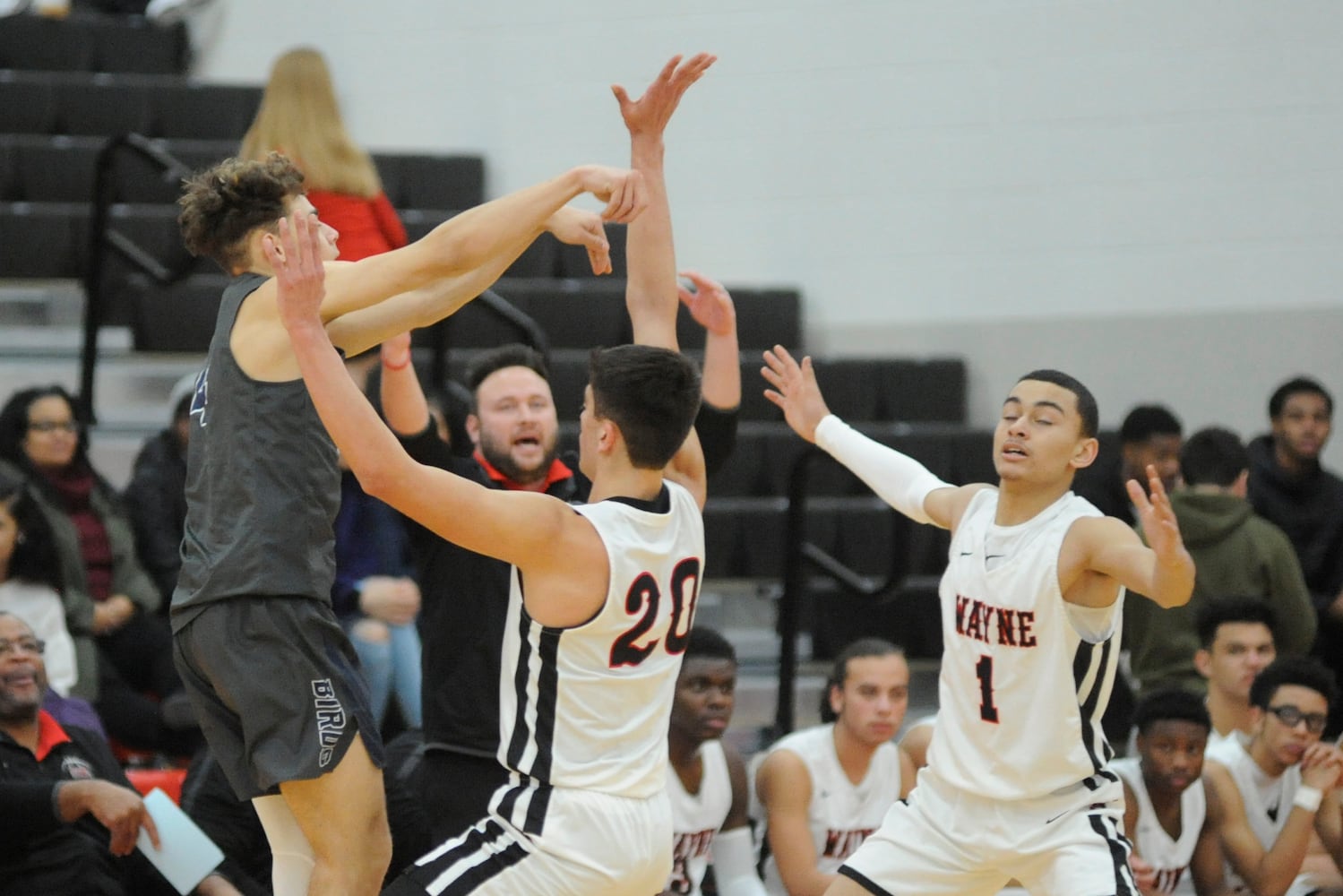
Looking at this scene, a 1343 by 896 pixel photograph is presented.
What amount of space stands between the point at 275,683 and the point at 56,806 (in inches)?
67.4

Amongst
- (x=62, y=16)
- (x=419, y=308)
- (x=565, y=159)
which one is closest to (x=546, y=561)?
(x=419, y=308)

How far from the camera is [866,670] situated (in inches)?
226

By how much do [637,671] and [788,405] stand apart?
129 cm

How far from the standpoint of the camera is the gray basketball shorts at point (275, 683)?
3.47 m

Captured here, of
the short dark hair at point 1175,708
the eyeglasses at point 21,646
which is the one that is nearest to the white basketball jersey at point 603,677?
the eyeglasses at point 21,646

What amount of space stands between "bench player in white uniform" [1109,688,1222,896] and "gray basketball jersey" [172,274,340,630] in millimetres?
3088

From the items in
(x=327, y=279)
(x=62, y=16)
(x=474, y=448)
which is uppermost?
(x=62, y=16)

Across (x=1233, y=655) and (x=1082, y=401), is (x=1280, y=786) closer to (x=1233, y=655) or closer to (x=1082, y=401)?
(x=1233, y=655)

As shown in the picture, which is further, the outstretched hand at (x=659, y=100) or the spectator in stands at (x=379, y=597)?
the spectator in stands at (x=379, y=597)

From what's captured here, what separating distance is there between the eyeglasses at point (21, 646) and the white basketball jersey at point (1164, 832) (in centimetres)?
322

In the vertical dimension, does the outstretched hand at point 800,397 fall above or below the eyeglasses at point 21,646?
above

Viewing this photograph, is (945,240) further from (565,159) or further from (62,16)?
(62,16)

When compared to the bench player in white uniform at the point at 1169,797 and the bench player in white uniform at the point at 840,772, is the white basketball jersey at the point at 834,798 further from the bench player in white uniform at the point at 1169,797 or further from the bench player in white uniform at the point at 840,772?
the bench player in white uniform at the point at 1169,797

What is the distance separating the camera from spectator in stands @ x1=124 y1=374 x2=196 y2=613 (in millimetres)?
6297
